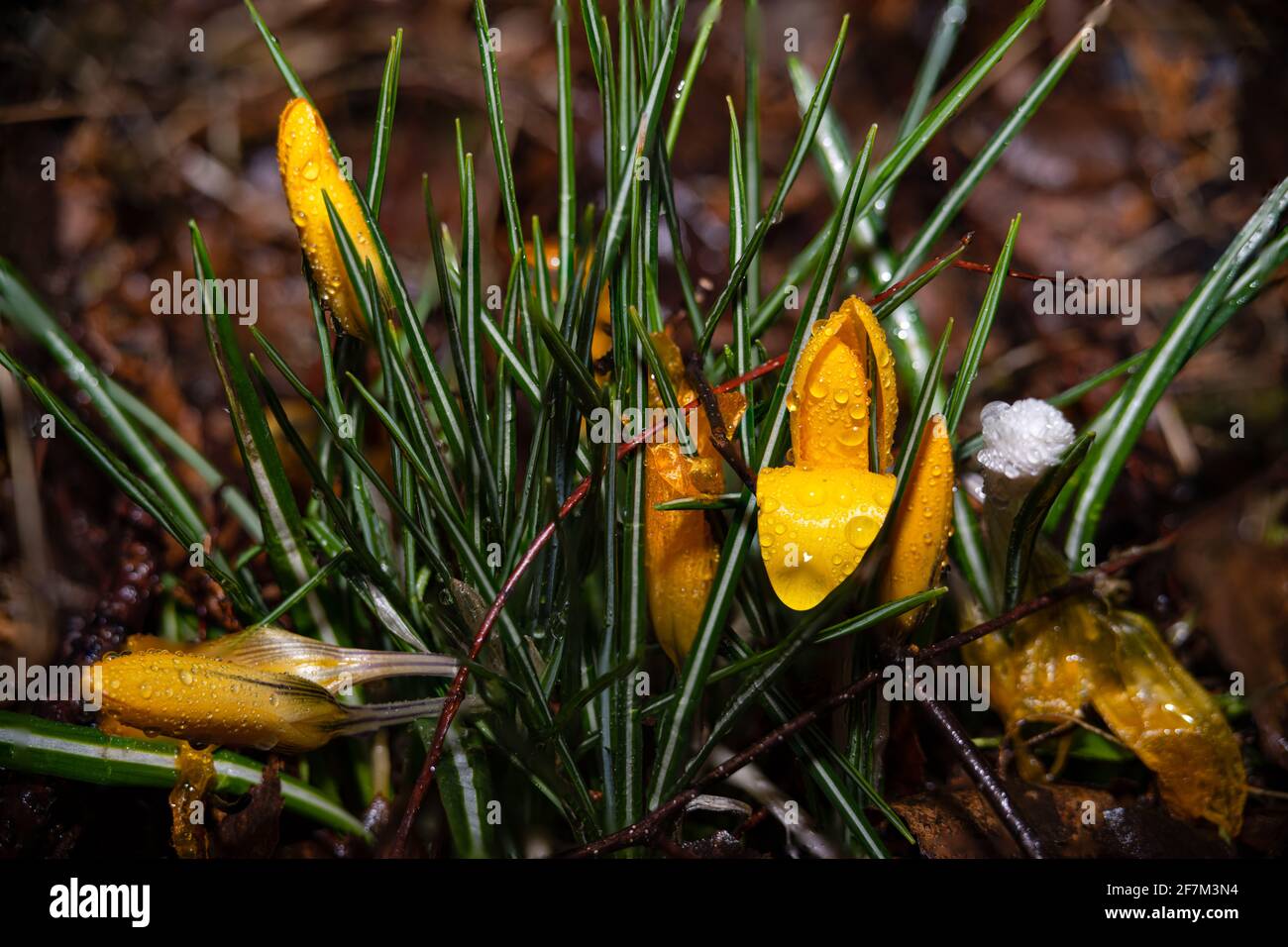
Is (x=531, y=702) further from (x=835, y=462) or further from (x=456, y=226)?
(x=456, y=226)

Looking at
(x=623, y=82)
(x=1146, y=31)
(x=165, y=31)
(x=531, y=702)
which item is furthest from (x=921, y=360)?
(x=165, y=31)

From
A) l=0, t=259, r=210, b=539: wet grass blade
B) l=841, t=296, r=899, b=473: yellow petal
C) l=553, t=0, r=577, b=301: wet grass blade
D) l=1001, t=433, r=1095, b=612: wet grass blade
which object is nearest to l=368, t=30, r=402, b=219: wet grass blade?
l=553, t=0, r=577, b=301: wet grass blade

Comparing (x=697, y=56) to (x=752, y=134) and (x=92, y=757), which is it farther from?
(x=92, y=757)

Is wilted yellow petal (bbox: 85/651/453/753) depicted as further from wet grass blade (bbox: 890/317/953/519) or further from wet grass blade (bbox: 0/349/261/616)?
wet grass blade (bbox: 890/317/953/519)

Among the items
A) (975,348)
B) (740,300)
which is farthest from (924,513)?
(740,300)

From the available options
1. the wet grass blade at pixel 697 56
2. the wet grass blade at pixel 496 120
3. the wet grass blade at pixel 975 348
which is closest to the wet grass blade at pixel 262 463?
the wet grass blade at pixel 496 120
